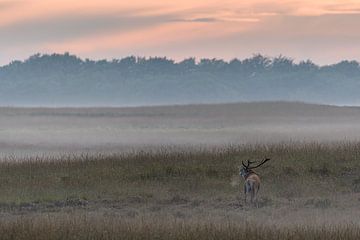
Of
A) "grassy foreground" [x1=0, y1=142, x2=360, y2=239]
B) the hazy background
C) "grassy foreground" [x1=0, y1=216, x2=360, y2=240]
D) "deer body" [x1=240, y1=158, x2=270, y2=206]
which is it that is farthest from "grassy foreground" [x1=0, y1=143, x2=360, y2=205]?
the hazy background

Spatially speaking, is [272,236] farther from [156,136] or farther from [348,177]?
[156,136]

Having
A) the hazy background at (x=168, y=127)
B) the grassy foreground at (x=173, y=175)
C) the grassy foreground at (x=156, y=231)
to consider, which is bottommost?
the grassy foreground at (x=156, y=231)

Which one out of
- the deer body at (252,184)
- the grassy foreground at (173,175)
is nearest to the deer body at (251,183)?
the deer body at (252,184)

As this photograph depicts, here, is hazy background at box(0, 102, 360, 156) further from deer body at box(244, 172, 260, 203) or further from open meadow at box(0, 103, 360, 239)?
deer body at box(244, 172, 260, 203)

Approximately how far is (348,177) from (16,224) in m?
12.6

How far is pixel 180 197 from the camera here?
21.7 meters

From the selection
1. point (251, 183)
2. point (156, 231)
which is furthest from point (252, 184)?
point (156, 231)

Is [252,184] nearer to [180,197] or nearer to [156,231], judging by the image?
[180,197]

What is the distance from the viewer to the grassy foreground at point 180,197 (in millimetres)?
15375

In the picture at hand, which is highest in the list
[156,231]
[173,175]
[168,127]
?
[168,127]

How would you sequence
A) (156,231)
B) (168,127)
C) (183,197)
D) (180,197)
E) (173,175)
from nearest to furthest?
(156,231)
(180,197)
(183,197)
(173,175)
(168,127)

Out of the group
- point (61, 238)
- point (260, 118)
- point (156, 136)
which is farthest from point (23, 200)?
point (260, 118)

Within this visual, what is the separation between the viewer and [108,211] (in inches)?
781

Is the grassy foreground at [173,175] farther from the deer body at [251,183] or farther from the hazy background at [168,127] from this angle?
the hazy background at [168,127]
